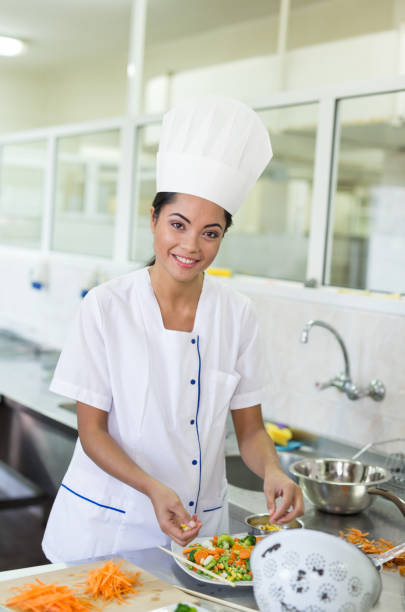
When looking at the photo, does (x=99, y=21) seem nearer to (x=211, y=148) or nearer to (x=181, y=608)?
(x=211, y=148)

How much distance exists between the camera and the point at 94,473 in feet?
4.99

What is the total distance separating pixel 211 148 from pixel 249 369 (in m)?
0.48

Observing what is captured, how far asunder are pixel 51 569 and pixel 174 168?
781mm

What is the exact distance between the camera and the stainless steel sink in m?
2.33

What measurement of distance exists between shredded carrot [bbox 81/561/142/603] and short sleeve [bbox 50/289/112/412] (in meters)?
0.34

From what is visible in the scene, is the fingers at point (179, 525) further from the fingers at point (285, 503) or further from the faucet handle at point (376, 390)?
the faucet handle at point (376, 390)

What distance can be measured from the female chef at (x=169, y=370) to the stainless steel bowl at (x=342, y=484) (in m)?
0.31

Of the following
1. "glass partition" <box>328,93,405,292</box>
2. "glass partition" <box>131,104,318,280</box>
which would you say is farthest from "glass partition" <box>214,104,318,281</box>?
"glass partition" <box>328,93,405,292</box>

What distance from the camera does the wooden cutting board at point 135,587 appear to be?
113 cm

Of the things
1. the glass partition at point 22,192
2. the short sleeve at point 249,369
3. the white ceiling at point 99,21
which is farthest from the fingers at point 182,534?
the glass partition at point 22,192

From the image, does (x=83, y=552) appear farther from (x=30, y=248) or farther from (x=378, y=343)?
(x=30, y=248)

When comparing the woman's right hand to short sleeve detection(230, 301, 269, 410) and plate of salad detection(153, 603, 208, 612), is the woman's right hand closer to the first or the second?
plate of salad detection(153, 603, 208, 612)

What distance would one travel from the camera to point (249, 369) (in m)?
1.63

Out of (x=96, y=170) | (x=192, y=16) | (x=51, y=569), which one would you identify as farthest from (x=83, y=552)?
(x=192, y=16)
